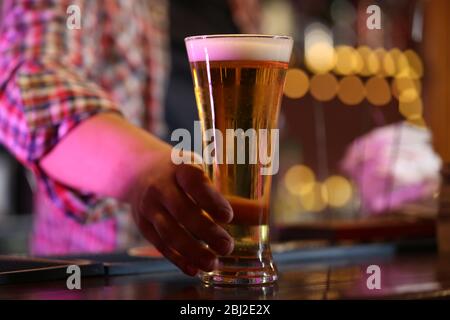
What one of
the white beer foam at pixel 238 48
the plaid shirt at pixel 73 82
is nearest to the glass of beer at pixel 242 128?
the white beer foam at pixel 238 48

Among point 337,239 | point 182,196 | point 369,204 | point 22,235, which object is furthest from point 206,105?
point 22,235

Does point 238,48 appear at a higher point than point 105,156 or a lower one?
higher

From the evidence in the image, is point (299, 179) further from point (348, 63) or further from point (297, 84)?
point (348, 63)

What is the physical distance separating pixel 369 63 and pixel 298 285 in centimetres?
405

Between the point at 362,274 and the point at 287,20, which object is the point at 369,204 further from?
the point at 287,20

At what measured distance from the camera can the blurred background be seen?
174cm

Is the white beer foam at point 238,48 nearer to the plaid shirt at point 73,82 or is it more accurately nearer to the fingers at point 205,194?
the fingers at point 205,194

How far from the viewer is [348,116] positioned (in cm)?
489

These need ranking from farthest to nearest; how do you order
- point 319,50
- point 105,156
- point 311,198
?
point 311,198 < point 319,50 < point 105,156

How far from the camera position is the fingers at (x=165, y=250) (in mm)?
885

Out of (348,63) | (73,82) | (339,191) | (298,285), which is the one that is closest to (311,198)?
(339,191)

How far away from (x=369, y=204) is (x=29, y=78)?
952 mm

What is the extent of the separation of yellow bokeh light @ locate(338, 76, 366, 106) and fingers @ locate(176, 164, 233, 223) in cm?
407
